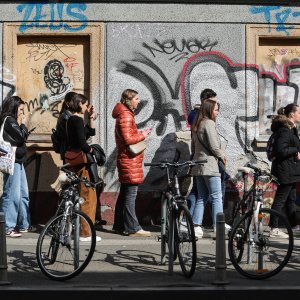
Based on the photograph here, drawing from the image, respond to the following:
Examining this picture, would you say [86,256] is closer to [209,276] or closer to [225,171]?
[209,276]

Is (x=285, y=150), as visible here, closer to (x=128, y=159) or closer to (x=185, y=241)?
(x=128, y=159)

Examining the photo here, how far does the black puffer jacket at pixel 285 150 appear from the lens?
1279 centimetres

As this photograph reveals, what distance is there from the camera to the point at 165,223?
35.7ft

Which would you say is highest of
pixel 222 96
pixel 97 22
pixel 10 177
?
pixel 97 22

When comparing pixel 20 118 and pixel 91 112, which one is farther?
pixel 91 112

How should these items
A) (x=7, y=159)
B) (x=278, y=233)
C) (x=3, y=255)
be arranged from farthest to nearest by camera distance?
1. (x=7, y=159)
2. (x=278, y=233)
3. (x=3, y=255)

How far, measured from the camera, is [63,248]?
411 inches

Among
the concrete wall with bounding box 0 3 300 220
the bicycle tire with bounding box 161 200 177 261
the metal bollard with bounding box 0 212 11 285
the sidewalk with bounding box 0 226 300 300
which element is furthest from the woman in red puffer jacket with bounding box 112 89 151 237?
the metal bollard with bounding box 0 212 11 285

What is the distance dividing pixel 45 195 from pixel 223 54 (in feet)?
10.3

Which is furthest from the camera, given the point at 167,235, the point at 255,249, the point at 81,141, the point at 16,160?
the point at 16,160

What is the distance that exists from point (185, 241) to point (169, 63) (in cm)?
459

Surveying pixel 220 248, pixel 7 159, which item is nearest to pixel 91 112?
pixel 7 159

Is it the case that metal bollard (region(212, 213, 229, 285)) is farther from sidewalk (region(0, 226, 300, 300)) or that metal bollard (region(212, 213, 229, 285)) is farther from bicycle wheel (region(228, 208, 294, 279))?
bicycle wheel (region(228, 208, 294, 279))

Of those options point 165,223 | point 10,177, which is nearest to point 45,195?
point 10,177
